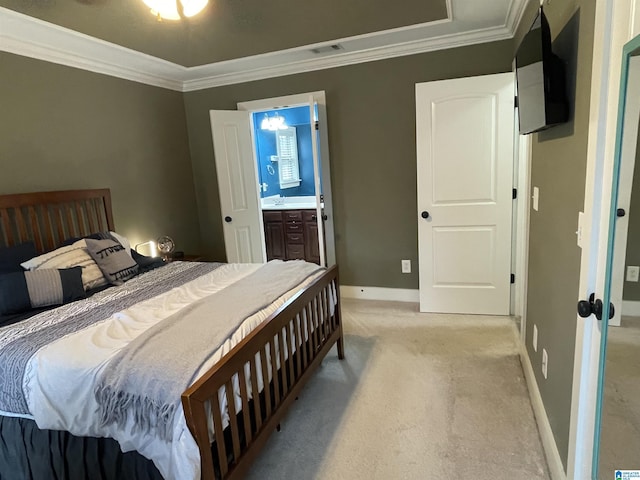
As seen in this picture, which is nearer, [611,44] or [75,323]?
[611,44]

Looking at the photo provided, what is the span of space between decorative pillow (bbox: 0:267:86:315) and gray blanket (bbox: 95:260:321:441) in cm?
89

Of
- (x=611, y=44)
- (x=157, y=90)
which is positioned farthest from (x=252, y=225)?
(x=611, y=44)

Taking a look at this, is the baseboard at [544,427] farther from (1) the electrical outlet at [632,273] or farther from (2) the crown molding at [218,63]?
(2) the crown molding at [218,63]

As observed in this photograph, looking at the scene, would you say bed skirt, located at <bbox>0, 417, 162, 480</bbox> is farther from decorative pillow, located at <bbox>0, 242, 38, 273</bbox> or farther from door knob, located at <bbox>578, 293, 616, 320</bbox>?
door knob, located at <bbox>578, 293, 616, 320</bbox>

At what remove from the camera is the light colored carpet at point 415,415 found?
1.84 metres

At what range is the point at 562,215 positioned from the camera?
1669 mm

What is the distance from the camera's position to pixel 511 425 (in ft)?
6.77

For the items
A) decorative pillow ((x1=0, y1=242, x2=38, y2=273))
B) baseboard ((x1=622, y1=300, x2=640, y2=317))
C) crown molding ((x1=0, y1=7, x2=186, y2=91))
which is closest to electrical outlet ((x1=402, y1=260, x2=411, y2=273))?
baseboard ((x1=622, y1=300, x2=640, y2=317))

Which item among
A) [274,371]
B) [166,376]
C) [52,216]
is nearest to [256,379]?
[274,371]

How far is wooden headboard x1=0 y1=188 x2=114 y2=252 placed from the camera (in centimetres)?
266

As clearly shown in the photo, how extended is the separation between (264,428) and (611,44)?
6.33 ft

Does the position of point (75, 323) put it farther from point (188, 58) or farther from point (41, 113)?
point (188, 58)

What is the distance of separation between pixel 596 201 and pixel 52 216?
134 inches

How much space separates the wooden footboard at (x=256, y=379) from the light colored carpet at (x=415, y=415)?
22 centimetres
